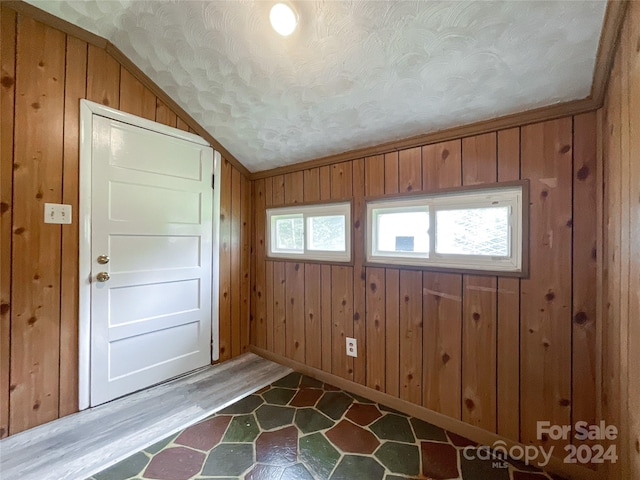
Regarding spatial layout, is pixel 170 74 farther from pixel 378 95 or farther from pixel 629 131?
pixel 629 131

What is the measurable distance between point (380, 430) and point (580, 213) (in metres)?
1.61

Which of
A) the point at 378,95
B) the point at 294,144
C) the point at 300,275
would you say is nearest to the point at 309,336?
the point at 300,275

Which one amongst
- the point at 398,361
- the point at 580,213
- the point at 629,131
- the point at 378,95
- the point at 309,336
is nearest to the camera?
the point at 629,131

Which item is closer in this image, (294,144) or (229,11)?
(229,11)

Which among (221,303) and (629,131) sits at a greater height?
(629,131)

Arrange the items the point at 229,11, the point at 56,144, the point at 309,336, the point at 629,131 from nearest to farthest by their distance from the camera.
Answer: the point at 629,131
the point at 229,11
the point at 56,144
the point at 309,336

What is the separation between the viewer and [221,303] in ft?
8.74

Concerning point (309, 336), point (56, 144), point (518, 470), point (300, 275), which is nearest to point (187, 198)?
point (56, 144)

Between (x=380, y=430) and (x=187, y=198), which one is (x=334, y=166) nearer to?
(x=187, y=198)

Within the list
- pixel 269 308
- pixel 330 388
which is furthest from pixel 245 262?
pixel 330 388

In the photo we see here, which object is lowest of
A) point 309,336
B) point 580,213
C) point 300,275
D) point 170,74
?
point 309,336

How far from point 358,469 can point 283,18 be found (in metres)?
2.27

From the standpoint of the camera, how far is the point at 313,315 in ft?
7.89

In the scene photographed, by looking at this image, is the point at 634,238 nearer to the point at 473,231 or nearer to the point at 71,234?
the point at 473,231
